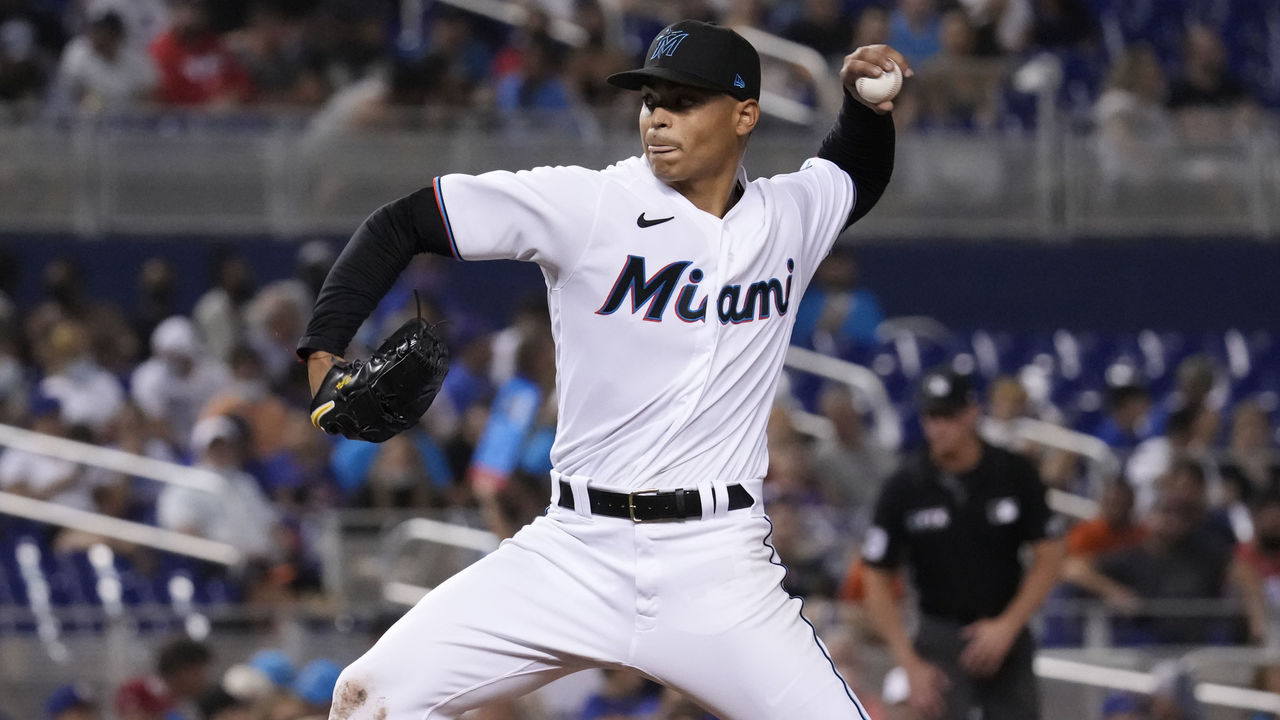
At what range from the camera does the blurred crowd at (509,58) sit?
12516mm

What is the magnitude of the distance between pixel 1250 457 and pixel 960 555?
408 centimetres

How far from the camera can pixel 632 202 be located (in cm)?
422

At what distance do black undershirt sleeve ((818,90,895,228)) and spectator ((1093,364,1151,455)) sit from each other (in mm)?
6282

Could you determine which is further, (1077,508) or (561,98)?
(561,98)

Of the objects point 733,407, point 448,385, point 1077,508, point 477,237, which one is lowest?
point 1077,508

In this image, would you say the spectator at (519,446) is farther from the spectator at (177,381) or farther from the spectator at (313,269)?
the spectator at (177,381)

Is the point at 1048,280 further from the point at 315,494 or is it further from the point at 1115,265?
the point at 315,494

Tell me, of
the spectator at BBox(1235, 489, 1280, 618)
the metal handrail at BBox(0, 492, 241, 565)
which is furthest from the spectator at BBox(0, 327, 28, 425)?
the spectator at BBox(1235, 489, 1280, 618)

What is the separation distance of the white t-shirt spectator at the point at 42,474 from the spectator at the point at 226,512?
1.52ft

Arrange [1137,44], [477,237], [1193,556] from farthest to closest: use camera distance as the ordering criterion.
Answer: [1137,44] < [1193,556] < [477,237]

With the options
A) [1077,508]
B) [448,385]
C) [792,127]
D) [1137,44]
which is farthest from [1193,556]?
[1137,44]

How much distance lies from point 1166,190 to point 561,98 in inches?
160

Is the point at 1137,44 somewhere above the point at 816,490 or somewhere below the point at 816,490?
above

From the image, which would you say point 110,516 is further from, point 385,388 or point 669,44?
point 669,44
